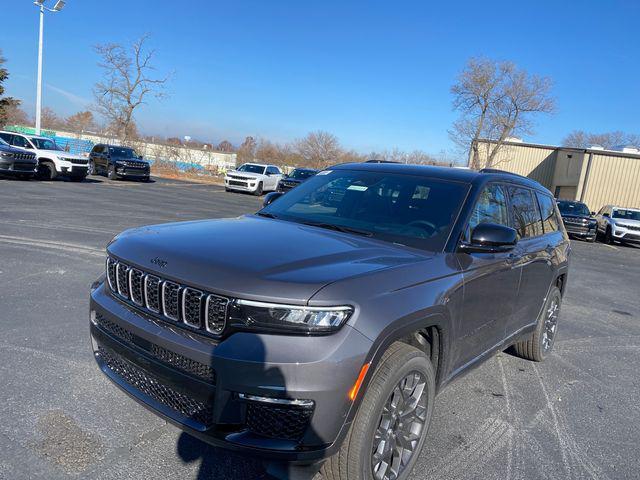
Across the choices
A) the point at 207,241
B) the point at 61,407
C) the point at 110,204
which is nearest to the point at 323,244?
the point at 207,241

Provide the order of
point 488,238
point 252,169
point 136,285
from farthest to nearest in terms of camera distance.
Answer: point 252,169 < point 488,238 < point 136,285

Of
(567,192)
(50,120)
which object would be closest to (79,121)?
(50,120)

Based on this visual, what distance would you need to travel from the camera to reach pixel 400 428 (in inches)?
106

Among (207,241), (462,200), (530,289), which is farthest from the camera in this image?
(530,289)

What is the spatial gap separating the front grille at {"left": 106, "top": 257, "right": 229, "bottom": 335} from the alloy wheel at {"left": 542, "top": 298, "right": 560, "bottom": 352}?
3.88m

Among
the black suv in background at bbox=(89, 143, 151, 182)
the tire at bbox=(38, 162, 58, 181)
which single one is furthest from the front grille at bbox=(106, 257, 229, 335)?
the black suv in background at bbox=(89, 143, 151, 182)

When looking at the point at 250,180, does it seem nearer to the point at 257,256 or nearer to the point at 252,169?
the point at 252,169

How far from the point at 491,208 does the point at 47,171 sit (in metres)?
21.4

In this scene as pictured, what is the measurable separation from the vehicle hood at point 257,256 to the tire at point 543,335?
97.5 inches

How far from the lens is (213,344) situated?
88.0 inches

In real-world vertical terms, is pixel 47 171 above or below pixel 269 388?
below

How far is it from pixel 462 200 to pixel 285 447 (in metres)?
2.11

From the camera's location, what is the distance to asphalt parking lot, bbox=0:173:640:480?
9.07 ft

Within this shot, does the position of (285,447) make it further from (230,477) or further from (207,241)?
(207,241)
